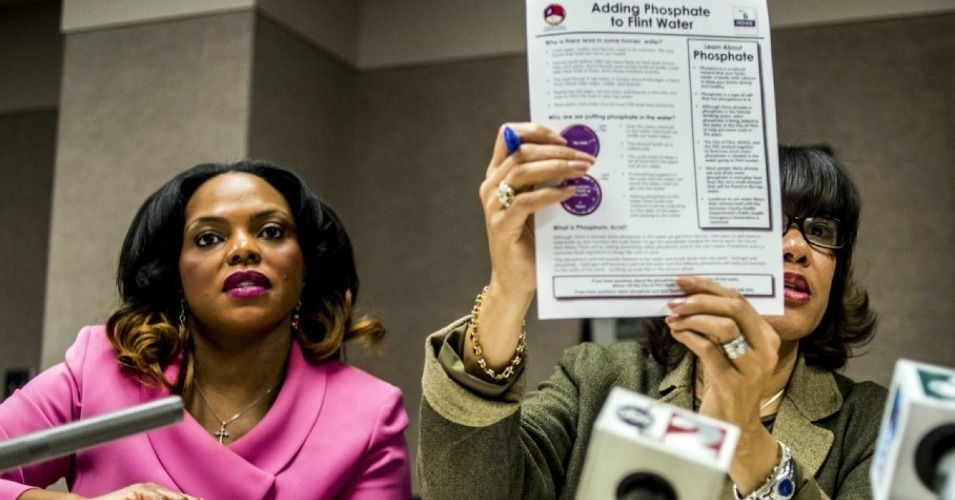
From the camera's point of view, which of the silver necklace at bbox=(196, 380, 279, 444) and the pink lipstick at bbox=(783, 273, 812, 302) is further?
the silver necklace at bbox=(196, 380, 279, 444)

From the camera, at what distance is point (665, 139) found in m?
1.05

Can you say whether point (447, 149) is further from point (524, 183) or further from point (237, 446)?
point (524, 183)

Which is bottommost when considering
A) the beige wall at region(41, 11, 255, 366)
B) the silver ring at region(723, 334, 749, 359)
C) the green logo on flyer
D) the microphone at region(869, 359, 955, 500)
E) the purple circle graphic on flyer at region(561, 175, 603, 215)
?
the microphone at region(869, 359, 955, 500)

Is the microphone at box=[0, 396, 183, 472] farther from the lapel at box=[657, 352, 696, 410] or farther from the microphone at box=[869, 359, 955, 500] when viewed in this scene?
the lapel at box=[657, 352, 696, 410]

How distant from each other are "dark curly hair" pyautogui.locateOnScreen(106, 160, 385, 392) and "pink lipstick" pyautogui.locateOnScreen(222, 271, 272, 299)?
0.17m

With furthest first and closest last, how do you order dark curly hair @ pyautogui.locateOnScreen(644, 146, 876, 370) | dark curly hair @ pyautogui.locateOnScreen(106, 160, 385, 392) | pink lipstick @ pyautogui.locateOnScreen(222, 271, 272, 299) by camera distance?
1. dark curly hair @ pyautogui.locateOnScreen(106, 160, 385, 392)
2. pink lipstick @ pyautogui.locateOnScreen(222, 271, 272, 299)
3. dark curly hair @ pyautogui.locateOnScreen(644, 146, 876, 370)

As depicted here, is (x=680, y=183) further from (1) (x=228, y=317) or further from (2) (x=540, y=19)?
(1) (x=228, y=317)

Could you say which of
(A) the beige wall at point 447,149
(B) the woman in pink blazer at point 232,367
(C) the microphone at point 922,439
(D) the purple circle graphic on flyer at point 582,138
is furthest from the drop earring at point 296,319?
(A) the beige wall at point 447,149

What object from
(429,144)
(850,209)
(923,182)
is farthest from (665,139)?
(429,144)

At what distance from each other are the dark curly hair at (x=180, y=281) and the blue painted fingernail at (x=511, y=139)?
86 centimetres

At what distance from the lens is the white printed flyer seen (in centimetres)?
104

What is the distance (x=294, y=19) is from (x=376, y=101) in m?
0.63

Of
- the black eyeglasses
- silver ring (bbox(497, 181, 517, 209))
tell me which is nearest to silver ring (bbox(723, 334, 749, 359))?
silver ring (bbox(497, 181, 517, 209))

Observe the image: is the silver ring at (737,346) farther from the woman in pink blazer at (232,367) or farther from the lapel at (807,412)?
the woman in pink blazer at (232,367)
